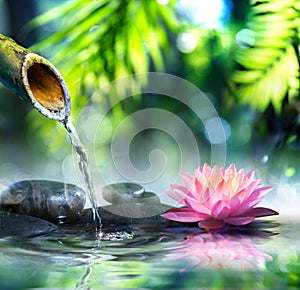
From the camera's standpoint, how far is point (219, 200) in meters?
1.24

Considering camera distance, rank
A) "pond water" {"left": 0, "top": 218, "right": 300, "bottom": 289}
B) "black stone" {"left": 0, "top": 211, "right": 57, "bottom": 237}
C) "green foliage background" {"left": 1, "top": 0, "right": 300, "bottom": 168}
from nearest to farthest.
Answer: "pond water" {"left": 0, "top": 218, "right": 300, "bottom": 289} → "black stone" {"left": 0, "top": 211, "right": 57, "bottom": 237} → "green foliage background" {"left": 1, "top": 0, "right": 300, "bottom": 168}

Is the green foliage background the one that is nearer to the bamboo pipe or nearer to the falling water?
the falling water

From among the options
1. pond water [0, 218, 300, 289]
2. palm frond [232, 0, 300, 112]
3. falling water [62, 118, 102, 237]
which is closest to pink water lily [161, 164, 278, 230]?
pond water [0, 218, 300, 289]

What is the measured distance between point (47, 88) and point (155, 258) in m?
0.41

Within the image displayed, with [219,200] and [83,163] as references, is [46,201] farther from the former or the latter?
[219,200]

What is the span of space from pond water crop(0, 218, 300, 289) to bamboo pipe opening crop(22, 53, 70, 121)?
0.25 metres

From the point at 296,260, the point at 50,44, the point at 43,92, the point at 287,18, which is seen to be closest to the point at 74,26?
the point at 50,44

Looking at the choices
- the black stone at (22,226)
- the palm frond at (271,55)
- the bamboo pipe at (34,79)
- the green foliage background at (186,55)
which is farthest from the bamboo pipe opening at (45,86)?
the palm frond at (271,55)

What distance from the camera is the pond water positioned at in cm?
80

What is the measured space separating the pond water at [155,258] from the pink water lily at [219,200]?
0.10ft

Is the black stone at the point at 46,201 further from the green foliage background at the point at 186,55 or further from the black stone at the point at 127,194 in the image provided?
the green foliage background at the point at 186,55

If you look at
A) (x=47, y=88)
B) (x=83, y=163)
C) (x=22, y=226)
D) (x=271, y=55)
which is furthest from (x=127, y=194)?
(x=271, y=55)

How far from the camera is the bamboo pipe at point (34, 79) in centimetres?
104

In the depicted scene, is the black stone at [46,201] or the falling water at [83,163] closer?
the falling water at [83,163]
